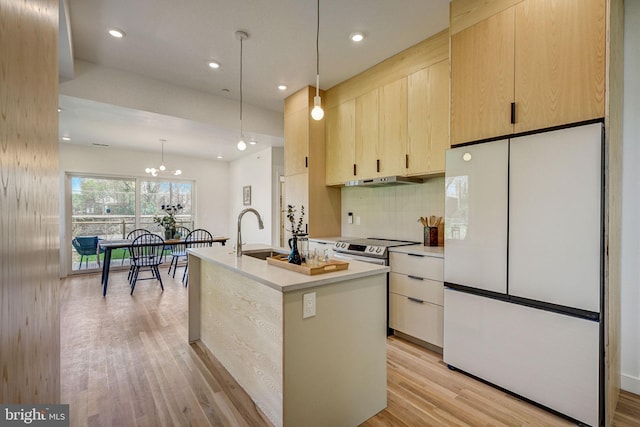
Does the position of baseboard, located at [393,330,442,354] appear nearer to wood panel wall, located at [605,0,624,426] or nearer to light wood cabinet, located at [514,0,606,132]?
wood panel wall, located at [605,0,624,426]

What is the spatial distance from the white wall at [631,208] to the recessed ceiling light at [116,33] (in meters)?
4.01

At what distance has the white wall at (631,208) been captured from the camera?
2.04 m

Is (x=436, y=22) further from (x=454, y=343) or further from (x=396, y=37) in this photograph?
(x=454, y=343)

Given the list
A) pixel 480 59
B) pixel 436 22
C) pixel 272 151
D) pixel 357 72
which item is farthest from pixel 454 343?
pixel 272 151

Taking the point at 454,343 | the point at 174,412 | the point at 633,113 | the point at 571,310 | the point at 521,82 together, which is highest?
the point at 521,82

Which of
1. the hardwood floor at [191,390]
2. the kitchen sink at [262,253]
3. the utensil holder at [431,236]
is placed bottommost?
the hardwood floor at [191,390]

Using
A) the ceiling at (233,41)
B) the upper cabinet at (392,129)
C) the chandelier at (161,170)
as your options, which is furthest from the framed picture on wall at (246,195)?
the upper cabinet at (392,129)

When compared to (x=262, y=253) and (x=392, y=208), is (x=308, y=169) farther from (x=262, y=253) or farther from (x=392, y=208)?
(x=262, y=253)

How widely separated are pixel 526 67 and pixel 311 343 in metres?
2.22

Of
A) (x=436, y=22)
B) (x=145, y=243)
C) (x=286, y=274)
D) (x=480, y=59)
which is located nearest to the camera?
(x=286, y=274)

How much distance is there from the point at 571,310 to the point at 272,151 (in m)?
5.09

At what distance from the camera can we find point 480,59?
2.19 m

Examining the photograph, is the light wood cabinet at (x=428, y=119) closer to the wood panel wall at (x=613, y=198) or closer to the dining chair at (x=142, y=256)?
the wood panel wall at (x=613, y=198)

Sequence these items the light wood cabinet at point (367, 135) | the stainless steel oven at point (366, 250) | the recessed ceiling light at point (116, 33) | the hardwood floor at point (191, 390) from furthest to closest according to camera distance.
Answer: the light wood cabinet at point (367, 135)
the stainless steel oven at point (366, 250)
the recessed ceiling light at point (116, 33)
the hardwood floor at point (191, 390)
